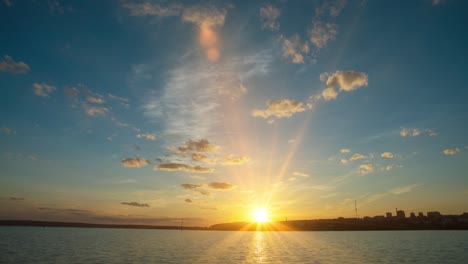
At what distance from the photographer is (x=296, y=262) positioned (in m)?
72.7

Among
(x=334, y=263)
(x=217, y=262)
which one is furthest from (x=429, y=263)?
(x=217, y=262)

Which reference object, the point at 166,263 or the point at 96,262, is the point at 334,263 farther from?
the point at 96,262

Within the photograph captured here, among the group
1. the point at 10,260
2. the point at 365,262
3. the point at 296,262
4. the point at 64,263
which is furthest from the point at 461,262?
the point at 10,260

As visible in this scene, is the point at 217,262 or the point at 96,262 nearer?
the point at 96,262

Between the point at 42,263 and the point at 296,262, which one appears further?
the point at 296,262

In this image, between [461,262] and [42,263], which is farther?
[461,262]

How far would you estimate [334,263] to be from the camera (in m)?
70.4

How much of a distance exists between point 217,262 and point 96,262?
92.5ft

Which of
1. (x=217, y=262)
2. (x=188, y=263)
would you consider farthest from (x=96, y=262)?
(x=217, y=262)

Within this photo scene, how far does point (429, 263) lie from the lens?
69.2 meters

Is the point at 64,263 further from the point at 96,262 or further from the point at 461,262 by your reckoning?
the point at 461,262

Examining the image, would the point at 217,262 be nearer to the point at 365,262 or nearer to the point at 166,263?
the point at 166,263

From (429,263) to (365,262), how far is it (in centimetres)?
1380

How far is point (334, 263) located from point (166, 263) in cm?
3938
